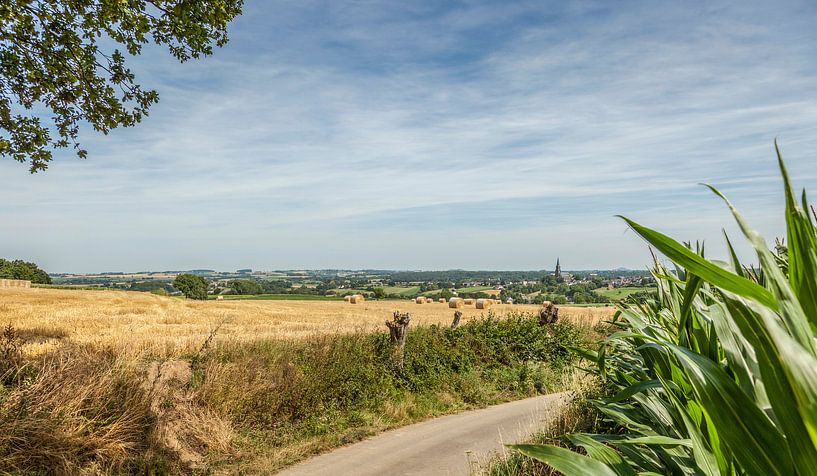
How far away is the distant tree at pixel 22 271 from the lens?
62784 millimetres

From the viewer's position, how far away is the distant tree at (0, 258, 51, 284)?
62784mm

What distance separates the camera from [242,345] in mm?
12016

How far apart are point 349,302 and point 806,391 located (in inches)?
1875

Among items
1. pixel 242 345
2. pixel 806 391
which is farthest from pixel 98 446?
pixel 806 391

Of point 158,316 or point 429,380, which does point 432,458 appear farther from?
point 158,316

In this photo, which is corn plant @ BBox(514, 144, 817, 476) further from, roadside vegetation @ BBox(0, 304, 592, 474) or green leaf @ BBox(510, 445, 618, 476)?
roadside vegetation @ BBox(0, 304, 592, 474)

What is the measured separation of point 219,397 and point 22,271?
70971mm

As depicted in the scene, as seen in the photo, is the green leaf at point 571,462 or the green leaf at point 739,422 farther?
the green leaf at point 571,462

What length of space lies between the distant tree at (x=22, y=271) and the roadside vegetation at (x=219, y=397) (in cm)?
6179

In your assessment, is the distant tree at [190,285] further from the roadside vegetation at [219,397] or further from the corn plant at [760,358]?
the corn plant at [760,358]

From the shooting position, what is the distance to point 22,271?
208 feet

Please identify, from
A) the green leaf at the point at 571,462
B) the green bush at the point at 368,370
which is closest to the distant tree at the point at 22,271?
the green bush at the point at 368,370

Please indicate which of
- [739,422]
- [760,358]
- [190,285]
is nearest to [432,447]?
[739,422]

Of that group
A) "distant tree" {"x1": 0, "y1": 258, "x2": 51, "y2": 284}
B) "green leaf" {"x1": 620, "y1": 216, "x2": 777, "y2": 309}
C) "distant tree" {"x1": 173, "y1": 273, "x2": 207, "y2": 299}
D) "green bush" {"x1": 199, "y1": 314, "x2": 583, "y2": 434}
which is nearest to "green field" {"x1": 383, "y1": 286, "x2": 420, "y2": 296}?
"distant tree" {"x1": 173, "y1": 273, "x2": 207, "y2": 299}
